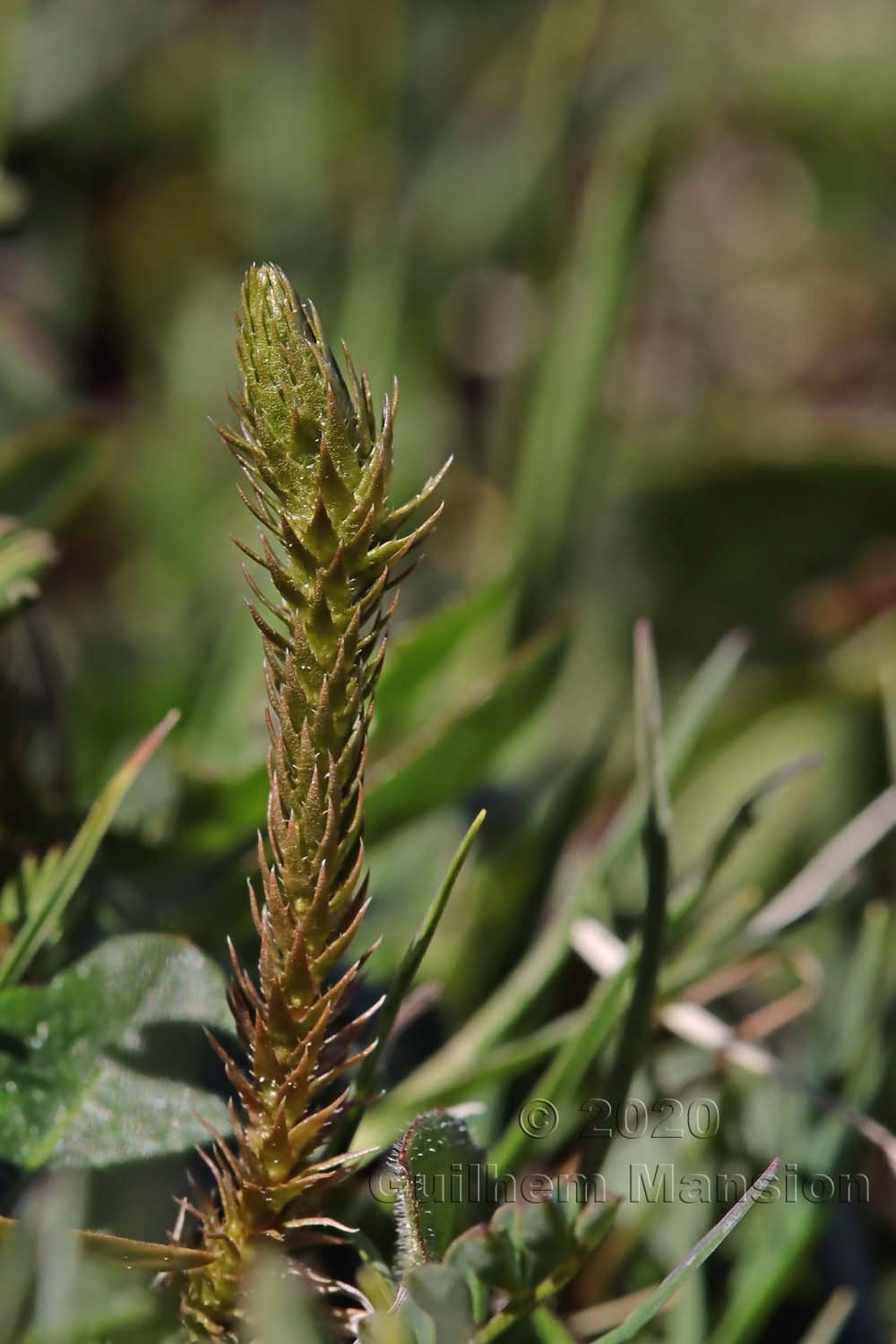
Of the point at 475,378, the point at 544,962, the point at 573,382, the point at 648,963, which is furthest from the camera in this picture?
the point at 475,378

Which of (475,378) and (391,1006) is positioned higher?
(475,378)

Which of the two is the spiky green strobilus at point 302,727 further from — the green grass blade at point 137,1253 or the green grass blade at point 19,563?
the green grass blade at point 19,563

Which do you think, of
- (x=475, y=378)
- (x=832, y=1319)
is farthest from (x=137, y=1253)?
(x=475, y=378)

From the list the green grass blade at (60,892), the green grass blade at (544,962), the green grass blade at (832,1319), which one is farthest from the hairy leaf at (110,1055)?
the green grass blade at (832,1319)

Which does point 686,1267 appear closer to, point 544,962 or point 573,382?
point 544,962

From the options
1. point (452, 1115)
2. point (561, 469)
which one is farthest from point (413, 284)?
point (452, 1115)

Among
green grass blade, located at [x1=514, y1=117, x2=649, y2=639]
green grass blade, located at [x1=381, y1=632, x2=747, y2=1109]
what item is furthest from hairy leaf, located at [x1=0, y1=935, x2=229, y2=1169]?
green grass blade, located at [x1=514, y1=117, x2=649, y2=639]

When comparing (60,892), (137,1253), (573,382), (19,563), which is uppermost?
(573,382)
